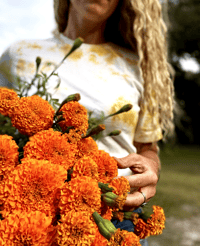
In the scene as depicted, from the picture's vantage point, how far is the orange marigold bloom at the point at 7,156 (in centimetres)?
44

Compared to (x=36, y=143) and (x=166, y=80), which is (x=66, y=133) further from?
(x=166, y=80)

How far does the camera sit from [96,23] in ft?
2.95

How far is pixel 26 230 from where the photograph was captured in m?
0.37

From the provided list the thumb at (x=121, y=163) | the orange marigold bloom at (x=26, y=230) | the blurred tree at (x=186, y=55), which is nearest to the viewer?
the orange marigold bloom at (x=26, y=230)

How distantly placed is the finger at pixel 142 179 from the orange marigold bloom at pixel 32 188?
0.82ft

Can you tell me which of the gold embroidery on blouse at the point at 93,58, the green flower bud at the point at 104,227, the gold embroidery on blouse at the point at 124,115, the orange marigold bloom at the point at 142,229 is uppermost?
the gold embroidery on blouse at the point at 93,58

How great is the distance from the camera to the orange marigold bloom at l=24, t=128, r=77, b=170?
1.49ft

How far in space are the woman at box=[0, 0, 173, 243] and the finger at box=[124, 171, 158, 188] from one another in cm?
2

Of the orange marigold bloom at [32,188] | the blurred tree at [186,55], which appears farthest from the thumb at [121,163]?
the blurred tree at [186,55]

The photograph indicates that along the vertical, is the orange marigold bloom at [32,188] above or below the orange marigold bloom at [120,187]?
above

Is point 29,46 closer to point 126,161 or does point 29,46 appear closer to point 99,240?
point 126,161

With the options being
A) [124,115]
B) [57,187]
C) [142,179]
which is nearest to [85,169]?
[57,187]

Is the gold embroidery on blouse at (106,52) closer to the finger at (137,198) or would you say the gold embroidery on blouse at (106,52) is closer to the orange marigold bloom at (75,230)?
the finger at (137,198)

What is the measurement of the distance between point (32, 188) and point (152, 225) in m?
0.24
